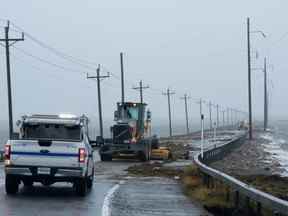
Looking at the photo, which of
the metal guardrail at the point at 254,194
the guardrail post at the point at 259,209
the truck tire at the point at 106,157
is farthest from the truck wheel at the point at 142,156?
the guardrail post at the point at 259,209

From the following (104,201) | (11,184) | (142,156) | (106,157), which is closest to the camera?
(104,201)

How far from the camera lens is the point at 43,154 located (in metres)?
19.8

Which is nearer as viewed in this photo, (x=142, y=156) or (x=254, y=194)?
(x=254, y=194)

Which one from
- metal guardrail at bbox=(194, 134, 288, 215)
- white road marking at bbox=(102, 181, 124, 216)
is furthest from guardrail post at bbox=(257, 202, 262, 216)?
white road marking at bbox=(102, 181, 124, 216)

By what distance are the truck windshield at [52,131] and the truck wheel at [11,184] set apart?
1334 mm

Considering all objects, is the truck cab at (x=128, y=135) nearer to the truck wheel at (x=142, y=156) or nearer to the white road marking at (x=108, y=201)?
the truck wheel at (x=142, y=156)

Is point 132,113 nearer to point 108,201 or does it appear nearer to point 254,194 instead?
point 108,201

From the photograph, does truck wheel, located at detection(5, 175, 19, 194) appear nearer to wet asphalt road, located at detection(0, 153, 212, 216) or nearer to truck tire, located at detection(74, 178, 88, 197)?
wet asphalt road, located at detection(0, 153, 212, 216)

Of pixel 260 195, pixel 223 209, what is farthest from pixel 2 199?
pixel 260 195

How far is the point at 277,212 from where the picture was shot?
43.8 ft

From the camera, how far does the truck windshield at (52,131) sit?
68.6ft

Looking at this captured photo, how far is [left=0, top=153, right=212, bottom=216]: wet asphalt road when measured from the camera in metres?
17.0

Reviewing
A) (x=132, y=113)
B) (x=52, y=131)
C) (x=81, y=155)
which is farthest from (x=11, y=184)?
(x=132, y=113)

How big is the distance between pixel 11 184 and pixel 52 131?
6.13 ft
